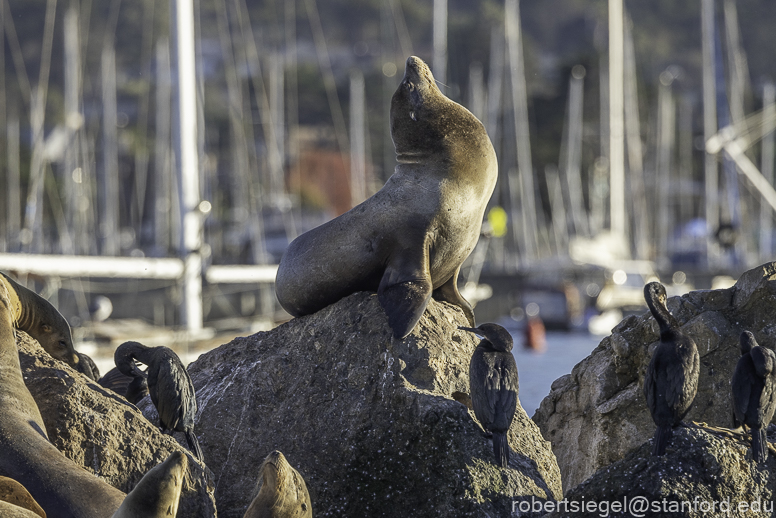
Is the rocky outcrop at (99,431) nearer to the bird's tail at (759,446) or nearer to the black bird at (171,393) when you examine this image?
the black bird at (171,393)

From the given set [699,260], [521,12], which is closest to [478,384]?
[699,260]

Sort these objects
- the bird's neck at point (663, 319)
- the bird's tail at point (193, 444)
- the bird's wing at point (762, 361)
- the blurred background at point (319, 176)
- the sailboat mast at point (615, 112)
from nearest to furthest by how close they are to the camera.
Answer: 1. the bird's wing at point (762, 361)
2. the bird's neck at point (663, 319)
3. the bird's tail at point (193, 444)
4. the blurred background at point (319, 176)
5. the sailboat mast at point (615, 112)

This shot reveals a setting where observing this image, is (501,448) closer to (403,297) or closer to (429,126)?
(403,297)

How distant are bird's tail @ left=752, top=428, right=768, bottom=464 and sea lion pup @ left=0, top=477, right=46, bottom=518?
138 inches

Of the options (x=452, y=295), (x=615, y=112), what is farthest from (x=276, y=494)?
(x=615, y=112)

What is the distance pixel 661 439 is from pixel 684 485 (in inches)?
10.4

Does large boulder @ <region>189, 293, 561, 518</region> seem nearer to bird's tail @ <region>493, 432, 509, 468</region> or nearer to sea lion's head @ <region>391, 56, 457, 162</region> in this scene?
bird's tail @ <region>493, 432, 509, 468</region>

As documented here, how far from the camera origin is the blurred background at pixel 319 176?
1803 cm

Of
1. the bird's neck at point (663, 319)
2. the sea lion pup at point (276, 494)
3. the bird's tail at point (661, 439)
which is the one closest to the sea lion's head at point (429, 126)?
the bird's neck at point (663, 319)

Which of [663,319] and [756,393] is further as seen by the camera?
[663,319]

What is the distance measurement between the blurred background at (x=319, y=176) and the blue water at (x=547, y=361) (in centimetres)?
31

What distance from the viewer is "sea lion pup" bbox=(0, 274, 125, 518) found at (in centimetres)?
477

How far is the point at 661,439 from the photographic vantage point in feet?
16.2

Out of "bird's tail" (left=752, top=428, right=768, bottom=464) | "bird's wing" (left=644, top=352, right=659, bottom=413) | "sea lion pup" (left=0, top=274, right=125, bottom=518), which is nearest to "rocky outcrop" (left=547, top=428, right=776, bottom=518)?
"bird's tail" (left=752, top=428, right=768, bottom=464)
